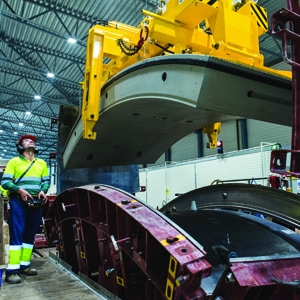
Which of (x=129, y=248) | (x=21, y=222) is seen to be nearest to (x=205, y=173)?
(x=21, y=222)

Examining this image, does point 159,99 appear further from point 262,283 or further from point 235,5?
point 262,283

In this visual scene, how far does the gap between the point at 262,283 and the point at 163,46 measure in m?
2.78

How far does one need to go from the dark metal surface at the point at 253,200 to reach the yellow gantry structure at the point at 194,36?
1037mm

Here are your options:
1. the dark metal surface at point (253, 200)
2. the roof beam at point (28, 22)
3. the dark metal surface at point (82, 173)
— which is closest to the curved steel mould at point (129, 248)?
the dark metal surface at point (253, 200)

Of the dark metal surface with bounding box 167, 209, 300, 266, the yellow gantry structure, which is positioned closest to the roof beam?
the yellow gantry structure

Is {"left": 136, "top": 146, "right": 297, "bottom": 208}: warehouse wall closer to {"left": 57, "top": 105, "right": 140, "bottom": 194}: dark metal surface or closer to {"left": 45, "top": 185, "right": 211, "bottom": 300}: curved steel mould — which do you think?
{"left": 57, "top": 105, "right": 140, "bottom": 194}: dark metal surface

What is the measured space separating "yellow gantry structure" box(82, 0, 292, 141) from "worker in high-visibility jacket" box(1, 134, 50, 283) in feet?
2.39

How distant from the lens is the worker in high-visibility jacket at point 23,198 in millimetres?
3344

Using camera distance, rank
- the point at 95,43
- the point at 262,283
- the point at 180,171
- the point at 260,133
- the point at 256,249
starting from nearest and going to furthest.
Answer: the point at 262,283 < the point at 256,249 < the point at 95,43 < the point at 180,171 < the point at 260,133

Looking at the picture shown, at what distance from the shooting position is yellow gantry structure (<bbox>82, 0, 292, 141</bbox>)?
300 cm

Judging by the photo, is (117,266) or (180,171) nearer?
(117,266)

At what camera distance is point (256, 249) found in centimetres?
233

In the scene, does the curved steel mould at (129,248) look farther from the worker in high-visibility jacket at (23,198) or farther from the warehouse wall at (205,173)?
the warehouse wall at (205,173)

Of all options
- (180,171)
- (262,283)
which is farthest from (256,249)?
(180,171)
